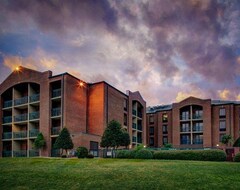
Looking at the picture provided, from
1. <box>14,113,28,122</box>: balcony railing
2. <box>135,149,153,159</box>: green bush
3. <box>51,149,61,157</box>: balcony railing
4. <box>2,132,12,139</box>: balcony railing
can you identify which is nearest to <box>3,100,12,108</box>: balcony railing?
<box>14,113,28,122</box>: balcony railing

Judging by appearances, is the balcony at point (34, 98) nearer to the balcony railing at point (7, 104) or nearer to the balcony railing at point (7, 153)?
the balcony railing at point (7, 104)

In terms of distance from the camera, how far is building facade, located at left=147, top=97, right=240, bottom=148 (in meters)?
55.9

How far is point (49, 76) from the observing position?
39500 millimetres

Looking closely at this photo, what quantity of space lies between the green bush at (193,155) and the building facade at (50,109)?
1096cm

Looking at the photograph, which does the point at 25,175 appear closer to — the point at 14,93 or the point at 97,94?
the point at 97,94

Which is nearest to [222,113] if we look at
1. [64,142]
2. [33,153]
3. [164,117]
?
[164,117]

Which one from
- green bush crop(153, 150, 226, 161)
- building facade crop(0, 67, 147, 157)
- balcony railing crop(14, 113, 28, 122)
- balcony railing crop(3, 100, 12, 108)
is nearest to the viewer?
green bush crop(153, 150, 226, 161)

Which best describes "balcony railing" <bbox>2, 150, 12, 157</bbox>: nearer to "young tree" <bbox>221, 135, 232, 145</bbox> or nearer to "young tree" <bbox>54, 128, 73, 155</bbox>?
"young tree" <bbox>54, 128, 73, 155</bbox>

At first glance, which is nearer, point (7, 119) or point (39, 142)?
point (39, 142)

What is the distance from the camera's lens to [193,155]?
26703 mm

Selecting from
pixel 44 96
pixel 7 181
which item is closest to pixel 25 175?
pixel 7 181

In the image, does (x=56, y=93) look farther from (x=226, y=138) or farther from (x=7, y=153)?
(x=226, y=138)

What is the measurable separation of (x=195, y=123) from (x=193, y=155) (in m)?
34.7

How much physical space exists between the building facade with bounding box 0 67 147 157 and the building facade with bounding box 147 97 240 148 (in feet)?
59.4
